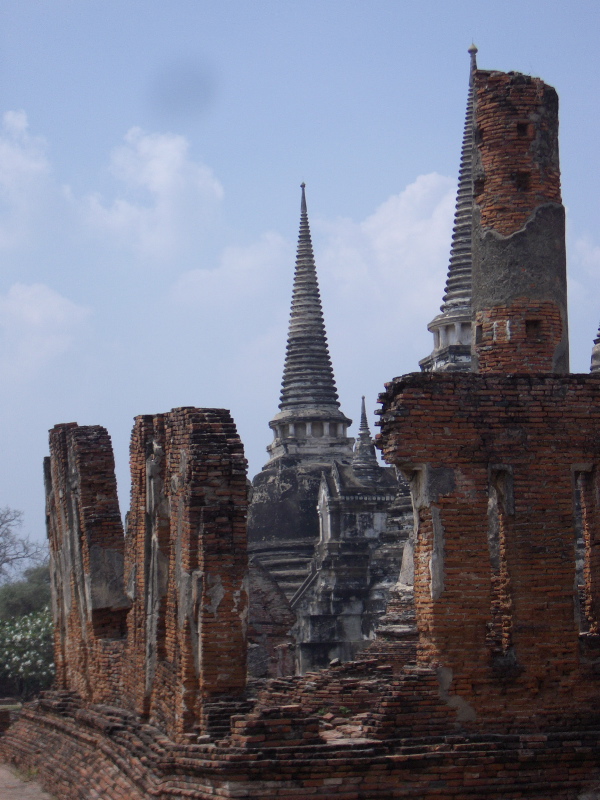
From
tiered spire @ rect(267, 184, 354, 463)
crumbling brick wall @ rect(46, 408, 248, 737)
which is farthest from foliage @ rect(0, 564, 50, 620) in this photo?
crumbling brick wall @ rect(46, 408, 248, 737)

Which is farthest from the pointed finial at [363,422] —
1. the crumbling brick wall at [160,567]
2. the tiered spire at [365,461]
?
the crumbling brick wall at [160,567]

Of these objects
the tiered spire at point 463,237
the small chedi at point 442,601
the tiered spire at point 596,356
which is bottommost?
the small chedi at point 442,601

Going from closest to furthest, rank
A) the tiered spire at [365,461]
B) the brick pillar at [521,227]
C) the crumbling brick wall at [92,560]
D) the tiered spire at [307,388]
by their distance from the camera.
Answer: the brick pillar at [521,227], the crumbling brick wall at [92,560], the tiered spire at [365,461], the tiered spire at [307,388]

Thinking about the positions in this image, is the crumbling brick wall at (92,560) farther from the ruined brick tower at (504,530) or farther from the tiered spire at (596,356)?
the tiered spire at (596,356)

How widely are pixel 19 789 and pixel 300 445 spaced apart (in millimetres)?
26447

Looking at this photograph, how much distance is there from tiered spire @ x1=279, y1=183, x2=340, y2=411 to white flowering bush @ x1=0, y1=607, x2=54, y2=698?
12514 millimetres

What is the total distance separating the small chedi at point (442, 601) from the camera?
12383 mm

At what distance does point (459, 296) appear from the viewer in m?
31.3

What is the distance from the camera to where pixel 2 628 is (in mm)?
35781

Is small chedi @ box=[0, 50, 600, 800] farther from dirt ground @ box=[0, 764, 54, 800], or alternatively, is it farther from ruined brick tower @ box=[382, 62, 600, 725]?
dirt ground @ box=[0, 764, 54, 800]

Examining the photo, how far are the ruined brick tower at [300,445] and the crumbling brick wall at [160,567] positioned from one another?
60.2 ft

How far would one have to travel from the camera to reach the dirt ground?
688 inches

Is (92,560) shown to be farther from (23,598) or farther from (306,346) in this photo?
(306,346)

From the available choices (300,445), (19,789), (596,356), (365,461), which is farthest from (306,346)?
(19,789)
